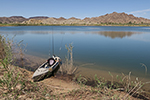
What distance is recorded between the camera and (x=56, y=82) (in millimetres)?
6992

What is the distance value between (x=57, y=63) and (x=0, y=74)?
393cm

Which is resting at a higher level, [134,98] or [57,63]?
[57,63]

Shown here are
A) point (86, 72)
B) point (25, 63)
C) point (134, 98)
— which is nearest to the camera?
point (134, 98)

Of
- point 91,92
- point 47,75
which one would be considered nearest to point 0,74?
point 47,75

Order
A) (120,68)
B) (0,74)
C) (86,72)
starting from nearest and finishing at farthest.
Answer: (0,74)
(86,72)
(120,68)

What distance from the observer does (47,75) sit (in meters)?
7.62

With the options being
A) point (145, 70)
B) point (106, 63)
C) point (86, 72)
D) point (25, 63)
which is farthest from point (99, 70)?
point (25, 63)

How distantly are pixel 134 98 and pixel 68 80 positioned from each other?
384cm

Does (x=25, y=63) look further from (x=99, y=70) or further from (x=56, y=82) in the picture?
(x=99, y=70)

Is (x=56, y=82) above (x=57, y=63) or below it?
below

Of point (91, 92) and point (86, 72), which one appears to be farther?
point (86, 72)

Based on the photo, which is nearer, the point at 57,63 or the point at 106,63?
the point at 57,63

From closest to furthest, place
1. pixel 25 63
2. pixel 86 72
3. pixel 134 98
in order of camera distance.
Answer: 1. pixel 134 98
2. pixel 86 72
3. pixel 25 63

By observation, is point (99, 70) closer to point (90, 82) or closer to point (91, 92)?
point (90, 82)
